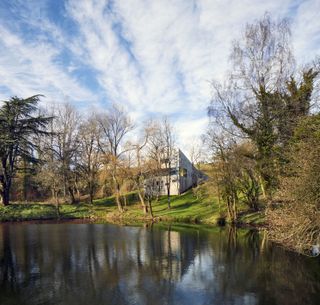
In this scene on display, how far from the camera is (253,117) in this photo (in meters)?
21.9

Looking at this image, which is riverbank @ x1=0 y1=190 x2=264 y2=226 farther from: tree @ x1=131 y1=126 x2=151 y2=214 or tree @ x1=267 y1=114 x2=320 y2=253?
tree @ x1=267 y1=114 x2=320 y2=253

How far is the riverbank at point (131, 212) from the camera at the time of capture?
31.7 m

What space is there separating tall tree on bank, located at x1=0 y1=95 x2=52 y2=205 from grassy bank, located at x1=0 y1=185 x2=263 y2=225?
150 inches

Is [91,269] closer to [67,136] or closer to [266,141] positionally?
[266,141]

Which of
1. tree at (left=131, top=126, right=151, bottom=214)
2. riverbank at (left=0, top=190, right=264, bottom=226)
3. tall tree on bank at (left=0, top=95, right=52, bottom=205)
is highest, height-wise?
tall tree on bank at (left=0, top=95, right=52, bottom=205)

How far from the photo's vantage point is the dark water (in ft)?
32.4

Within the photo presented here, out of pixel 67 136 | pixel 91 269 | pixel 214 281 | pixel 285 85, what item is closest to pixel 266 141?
pixel 285 85

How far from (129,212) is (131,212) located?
0.24 metres

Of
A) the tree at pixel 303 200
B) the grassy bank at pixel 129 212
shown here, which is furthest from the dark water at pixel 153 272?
the grassy bank at pixel 129 212

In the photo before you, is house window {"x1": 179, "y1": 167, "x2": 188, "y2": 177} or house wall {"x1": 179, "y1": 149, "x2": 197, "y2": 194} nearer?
house window {"x1": 179, "y1": 167, "x2": 188, "y2": 177}

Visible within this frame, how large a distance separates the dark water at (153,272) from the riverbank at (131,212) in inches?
424

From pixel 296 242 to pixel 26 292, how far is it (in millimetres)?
9639

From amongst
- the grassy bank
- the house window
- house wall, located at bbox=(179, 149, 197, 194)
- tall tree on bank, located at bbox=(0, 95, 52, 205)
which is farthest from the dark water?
house wall, located at bbox=(179, 149, 197, 194)

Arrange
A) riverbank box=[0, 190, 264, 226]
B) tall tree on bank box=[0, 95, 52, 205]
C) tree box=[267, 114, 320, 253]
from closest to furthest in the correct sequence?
tree box=[267, 114, 320, 253] → riverbank box=[0, 190, 264, 226] → tall tree on bank box=[0, 95, 52, 205]
